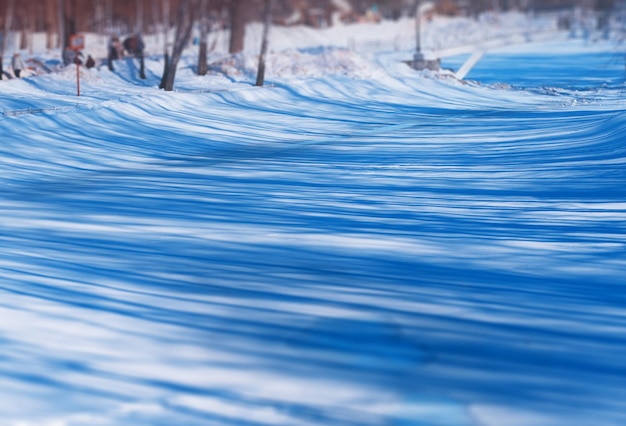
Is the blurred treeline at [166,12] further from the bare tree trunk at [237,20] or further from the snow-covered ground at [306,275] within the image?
the snow-covered ground at [306,275]

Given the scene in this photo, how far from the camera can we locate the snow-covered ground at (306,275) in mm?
6203

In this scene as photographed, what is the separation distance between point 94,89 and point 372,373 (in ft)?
71.6

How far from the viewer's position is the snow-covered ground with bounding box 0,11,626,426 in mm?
6203

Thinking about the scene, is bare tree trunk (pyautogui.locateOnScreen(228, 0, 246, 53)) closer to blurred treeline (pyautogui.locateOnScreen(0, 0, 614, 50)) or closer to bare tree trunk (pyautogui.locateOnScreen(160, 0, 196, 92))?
blurred treeline (pyautogui.locateOnScreen(0, 0, 614, 50))

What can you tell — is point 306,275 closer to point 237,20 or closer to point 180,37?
point 180,37

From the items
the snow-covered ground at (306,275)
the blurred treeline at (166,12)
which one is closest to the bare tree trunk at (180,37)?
the blurred treeline at (166,12)

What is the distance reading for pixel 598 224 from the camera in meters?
11.2

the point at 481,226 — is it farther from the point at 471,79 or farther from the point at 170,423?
the point at 471,79

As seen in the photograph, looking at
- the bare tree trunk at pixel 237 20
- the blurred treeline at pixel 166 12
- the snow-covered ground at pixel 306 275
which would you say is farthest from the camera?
the blurred treeline at pixel 166 12

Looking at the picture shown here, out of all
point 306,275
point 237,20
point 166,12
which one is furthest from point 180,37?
point 166,12

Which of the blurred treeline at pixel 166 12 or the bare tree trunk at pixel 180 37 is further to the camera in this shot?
the blurred treeline at pixel 166 12

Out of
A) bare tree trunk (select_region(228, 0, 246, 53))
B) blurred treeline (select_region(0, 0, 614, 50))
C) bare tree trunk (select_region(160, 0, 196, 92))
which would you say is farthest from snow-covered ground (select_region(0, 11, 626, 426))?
bare tree trunk (select_region(228, 0, 246, 53))

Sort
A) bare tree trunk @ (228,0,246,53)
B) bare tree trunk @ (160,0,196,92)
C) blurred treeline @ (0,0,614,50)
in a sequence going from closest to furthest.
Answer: bare tree trunk @ (160,0,196,92) → bare tree trunk @ (228,0,246,53) → blurred treeline @ (0,0,614,50)

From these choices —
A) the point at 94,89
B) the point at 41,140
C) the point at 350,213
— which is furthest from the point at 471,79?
the point at 350,213
